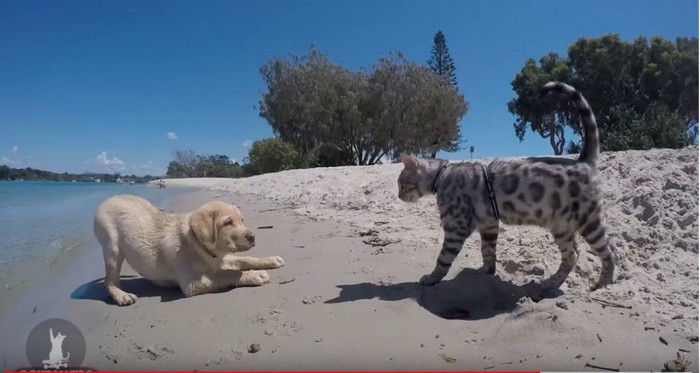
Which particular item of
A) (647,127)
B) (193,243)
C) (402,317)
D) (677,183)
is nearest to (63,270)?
(193,243)

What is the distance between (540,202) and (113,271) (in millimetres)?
4246

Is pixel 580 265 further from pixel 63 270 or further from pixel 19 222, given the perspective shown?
pixel 19 222

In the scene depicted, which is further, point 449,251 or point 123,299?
point 449,251

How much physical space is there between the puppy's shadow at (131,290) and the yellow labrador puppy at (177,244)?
110 millimetres

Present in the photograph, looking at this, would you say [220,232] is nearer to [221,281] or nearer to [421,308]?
[221,281]

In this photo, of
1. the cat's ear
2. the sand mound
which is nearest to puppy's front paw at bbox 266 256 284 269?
the sand mound

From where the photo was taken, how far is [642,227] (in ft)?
15.9

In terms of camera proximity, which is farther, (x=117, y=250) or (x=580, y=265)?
(x=580, y=265)

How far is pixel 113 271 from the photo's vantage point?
4.11 m

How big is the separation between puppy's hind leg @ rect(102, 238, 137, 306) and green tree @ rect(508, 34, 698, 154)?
6.16 m

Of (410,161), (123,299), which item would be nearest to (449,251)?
(410,161)

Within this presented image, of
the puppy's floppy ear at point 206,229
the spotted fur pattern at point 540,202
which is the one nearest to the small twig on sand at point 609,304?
the spotted fur pattern at point 540,202

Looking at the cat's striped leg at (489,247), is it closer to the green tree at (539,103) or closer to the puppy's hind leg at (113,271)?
the puppy's hind leg at (113,271)

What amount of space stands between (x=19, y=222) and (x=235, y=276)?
26.4 ft
